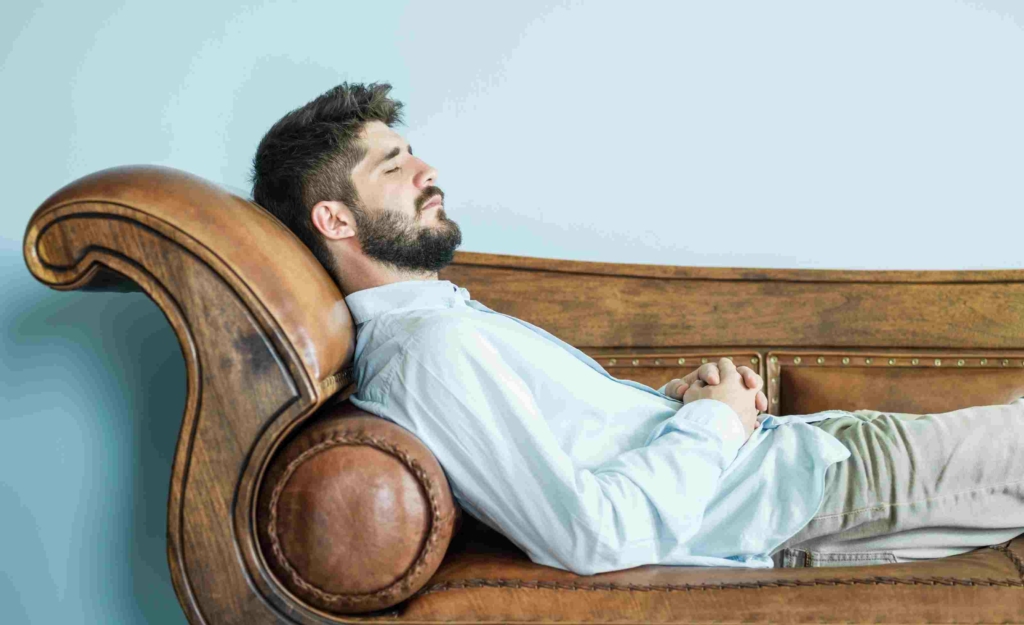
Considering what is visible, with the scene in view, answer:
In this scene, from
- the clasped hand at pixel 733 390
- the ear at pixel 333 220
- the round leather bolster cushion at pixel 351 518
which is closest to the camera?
the round leather bolster cushion at pixel 351 518

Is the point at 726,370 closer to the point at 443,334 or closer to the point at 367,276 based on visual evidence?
the point at 443,334

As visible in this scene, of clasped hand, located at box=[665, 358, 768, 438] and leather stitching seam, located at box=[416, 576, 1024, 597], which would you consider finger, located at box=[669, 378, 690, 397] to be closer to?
clasped hand, located at box=[665, 358, 768, 438]

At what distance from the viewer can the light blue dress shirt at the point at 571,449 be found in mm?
1088

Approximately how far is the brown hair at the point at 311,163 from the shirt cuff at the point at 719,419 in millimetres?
629

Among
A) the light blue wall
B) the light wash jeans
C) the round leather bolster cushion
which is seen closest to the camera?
the round leather bolster cushion

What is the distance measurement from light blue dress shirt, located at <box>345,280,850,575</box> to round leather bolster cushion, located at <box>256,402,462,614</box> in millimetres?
97

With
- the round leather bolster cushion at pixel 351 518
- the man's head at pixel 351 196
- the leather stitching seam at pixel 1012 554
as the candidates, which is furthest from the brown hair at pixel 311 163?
the leather stitching seam at pixel 1012 554

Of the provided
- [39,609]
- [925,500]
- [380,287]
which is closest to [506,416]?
[380,287]

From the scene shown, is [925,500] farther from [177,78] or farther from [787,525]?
[177,78]

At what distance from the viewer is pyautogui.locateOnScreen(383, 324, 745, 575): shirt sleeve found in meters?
1.08

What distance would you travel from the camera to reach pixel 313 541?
3.28 ft

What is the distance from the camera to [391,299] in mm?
1373

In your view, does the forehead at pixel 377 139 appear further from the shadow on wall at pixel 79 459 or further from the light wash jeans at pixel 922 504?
the light wash jeans at pixel 922 504

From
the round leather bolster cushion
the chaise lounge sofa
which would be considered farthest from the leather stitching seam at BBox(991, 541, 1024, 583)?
the round leather bolster cushion
